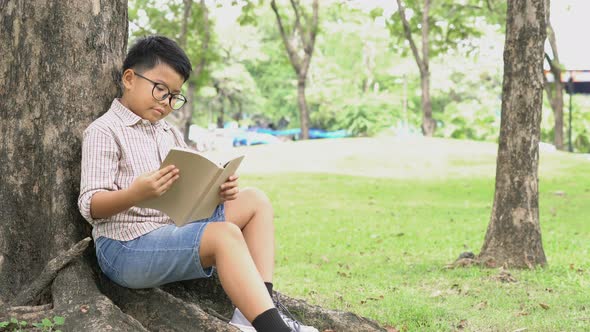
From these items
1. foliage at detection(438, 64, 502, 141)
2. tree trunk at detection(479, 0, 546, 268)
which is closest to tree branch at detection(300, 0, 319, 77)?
foliage at detection(438, 64, 502, 141)

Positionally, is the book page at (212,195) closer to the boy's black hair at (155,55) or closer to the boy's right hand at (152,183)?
the boy's right hand at (152,183)

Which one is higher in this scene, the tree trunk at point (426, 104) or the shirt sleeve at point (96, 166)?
the shirt sleeve at point (96, 166)

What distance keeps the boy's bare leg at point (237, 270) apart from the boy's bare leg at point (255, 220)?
0.34 m

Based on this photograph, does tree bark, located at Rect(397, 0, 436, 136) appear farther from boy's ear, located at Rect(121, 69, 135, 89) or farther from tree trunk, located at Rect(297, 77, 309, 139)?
boy's ear, located at Rect(121, 69, 135, 89)

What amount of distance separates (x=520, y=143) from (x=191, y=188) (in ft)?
14.2

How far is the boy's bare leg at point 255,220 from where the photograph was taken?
4.11 m

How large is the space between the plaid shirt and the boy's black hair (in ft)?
0.73

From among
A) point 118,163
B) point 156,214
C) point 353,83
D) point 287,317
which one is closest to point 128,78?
point 118,163

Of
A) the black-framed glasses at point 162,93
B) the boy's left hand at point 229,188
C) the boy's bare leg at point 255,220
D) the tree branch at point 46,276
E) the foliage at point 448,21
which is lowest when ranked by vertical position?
the tree branch at point 46,276

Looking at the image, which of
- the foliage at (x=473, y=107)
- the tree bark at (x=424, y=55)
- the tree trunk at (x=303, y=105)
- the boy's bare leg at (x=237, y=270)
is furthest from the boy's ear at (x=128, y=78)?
the foliage at (x=473, y=107)

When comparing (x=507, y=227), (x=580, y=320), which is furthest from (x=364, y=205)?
(x=580, y=320)

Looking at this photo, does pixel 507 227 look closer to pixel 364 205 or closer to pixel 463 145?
pixel 364 205

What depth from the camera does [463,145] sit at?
22.7 meters

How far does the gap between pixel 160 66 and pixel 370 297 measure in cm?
309
